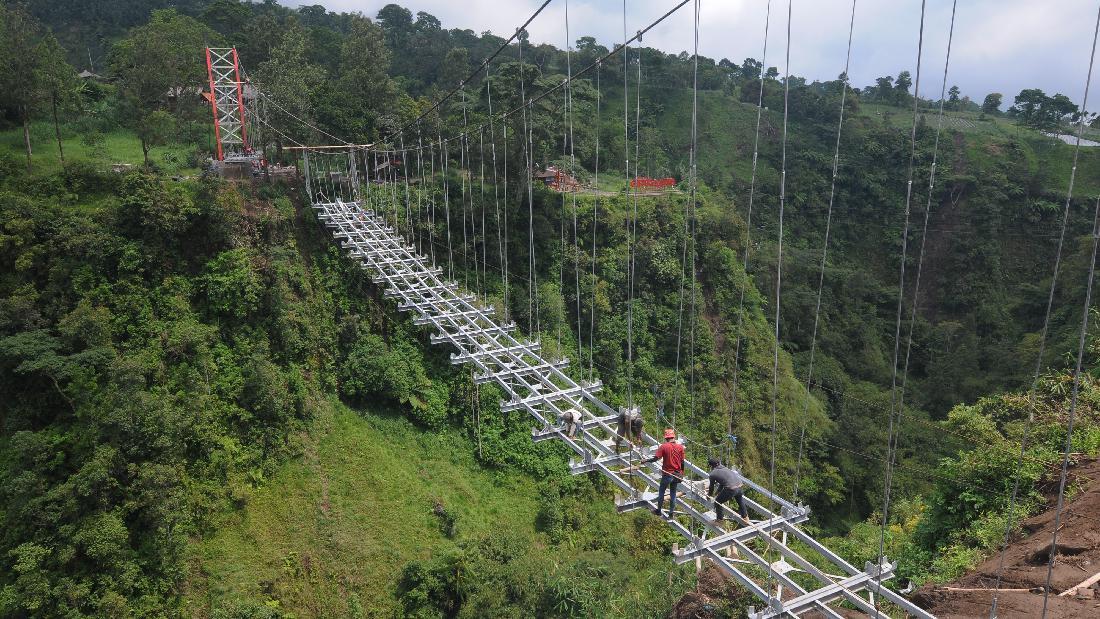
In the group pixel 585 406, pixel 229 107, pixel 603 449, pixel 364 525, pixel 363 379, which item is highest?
pixel 229 107

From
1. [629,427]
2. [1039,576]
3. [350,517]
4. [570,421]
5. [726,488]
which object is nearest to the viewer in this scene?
[726,488]

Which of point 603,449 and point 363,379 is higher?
point 603,449

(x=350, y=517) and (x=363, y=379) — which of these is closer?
(x=350, y=517)

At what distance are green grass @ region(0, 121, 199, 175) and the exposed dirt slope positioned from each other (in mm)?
13171

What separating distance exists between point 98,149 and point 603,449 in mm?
13871

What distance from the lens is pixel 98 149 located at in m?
14.2

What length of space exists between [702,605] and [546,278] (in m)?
8.19

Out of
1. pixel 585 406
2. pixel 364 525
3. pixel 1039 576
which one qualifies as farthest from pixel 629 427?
pixel 364 525

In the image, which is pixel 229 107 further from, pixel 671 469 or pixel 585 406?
pixel 671 469

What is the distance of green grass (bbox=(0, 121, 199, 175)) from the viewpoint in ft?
42.4

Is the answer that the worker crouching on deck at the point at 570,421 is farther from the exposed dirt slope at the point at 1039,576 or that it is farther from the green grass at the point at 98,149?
the green grass at the point at 98,149

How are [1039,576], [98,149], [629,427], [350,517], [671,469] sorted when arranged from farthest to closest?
[98,149] < [350,517] < [629,427] < [1039,576] < [671,469]

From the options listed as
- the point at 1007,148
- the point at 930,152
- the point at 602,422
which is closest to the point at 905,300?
the point at 930,152

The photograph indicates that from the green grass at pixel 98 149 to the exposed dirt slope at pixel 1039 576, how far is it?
13.2m
